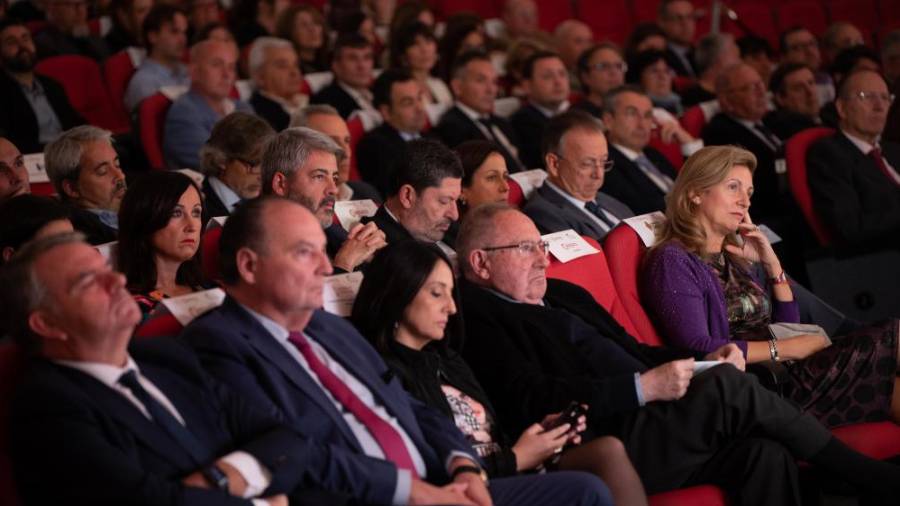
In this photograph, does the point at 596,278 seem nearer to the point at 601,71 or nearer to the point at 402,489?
the point at 402,489

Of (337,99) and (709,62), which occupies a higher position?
(709,62)

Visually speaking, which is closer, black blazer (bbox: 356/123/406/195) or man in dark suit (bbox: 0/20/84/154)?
black blazer (bbox: 356/123/406/195)

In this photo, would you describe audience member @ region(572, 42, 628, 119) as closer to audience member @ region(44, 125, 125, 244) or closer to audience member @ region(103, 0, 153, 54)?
audience member @ region(103, 0, 153, 54)

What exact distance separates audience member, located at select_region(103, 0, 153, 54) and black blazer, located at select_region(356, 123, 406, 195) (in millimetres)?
1823

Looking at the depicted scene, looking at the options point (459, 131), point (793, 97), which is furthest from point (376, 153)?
point (793, 97)

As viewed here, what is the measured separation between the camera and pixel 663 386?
3.12 m

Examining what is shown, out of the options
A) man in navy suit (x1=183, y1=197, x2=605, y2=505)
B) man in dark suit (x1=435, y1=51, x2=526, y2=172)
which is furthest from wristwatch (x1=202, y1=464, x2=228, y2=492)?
man in dark suit (x1=435, y1=51, x2=526, y2=172)

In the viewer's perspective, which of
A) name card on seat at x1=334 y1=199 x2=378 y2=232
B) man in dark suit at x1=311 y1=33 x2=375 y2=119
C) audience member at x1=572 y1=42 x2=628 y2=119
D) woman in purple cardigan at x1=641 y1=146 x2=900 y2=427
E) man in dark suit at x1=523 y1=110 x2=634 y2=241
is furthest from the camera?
audience member at x1=572 y1=42 x2=628 y2=119

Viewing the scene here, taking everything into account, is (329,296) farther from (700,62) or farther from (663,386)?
(700,62)

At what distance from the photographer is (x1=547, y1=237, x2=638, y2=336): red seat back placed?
3.71m

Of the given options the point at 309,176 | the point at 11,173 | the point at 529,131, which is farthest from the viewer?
the point at 529,131

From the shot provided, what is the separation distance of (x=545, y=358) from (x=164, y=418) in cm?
124

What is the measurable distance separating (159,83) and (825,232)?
135 inches

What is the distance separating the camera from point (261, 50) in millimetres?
6391
